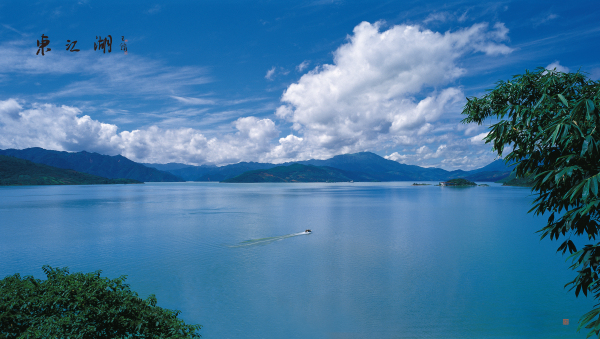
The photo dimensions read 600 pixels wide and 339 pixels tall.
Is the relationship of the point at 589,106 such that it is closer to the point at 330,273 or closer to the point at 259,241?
the point at 330,273

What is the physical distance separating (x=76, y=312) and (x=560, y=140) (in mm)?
16579

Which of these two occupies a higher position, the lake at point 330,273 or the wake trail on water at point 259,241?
the wake trail on water at point 259,241

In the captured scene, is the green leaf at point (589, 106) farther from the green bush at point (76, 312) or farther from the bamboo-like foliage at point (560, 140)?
the green bush at point (76, 312)

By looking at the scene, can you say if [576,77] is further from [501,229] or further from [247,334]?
[501,229]

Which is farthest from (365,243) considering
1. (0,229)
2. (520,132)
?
(0,229)

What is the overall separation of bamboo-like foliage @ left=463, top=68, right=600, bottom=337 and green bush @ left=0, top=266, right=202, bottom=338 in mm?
12456

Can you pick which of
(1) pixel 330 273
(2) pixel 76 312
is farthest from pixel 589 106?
(1) pixel 330 273

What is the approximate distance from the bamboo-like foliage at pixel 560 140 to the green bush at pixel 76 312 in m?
12.5

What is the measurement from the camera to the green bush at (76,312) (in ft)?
28.4

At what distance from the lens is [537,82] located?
9.17 metres

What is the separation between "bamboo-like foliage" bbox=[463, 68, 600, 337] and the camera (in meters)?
6.95

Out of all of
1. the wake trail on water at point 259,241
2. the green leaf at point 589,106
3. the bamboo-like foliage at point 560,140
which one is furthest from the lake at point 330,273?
the green leaf at point 589,106

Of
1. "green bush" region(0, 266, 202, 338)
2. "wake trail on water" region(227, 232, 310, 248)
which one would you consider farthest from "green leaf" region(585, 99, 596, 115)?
"wake trail on water" region(227, 232, 310, 248)

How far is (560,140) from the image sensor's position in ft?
23.9
